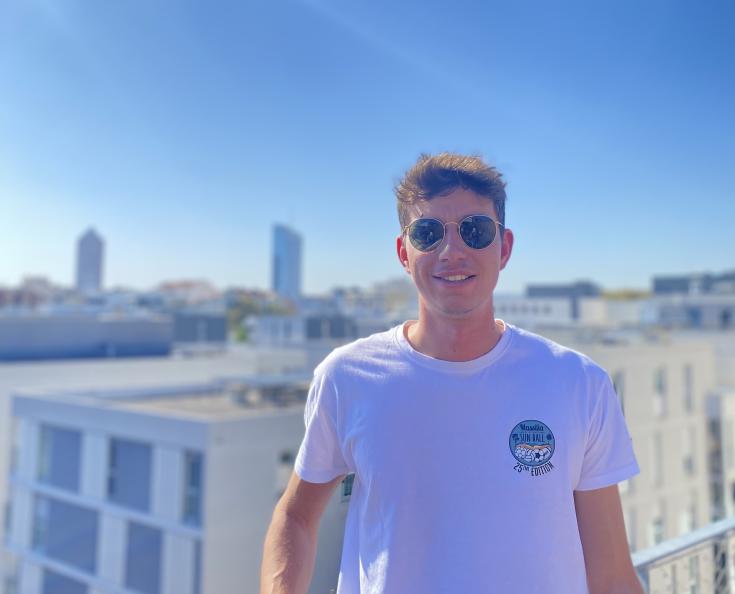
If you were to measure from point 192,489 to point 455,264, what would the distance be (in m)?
13.6

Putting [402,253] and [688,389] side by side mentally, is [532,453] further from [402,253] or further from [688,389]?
[688,389]

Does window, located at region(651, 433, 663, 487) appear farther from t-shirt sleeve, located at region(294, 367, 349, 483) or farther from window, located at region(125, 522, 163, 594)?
t-shirt sleeve, located at region(294, 367, 349, 483)

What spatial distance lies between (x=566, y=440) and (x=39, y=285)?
211ft

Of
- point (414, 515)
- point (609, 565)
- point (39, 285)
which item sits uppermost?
point (39, 285)

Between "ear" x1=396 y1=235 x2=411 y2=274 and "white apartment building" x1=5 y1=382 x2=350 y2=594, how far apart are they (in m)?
12.3

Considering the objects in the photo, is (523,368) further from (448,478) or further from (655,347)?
(655,347)

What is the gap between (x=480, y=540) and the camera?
1189 millimetres

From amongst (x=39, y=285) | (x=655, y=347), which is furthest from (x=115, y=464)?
(x=39, y=285)

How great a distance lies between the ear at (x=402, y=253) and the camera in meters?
1.45

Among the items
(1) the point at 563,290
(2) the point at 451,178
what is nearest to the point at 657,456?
(2) the point at 451,178

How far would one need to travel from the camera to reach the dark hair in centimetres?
132

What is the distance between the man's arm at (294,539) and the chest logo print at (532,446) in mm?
401

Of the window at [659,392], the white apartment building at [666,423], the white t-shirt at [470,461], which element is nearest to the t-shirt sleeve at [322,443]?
the white t-shirt at [470,461]

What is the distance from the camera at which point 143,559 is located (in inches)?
582
